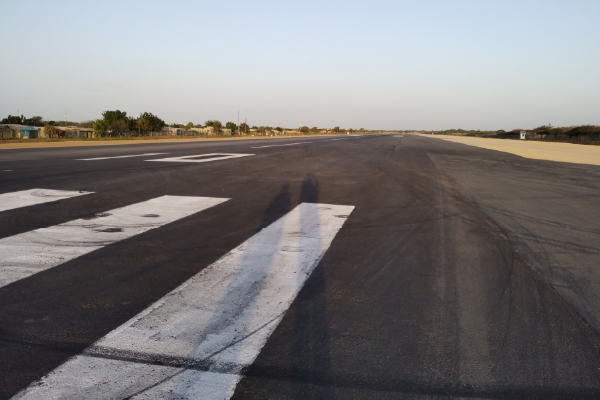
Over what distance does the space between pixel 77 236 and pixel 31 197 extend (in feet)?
8.84

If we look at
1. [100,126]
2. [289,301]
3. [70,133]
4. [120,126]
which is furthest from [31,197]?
[100,126]

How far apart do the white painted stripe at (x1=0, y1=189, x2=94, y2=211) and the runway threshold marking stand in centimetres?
373

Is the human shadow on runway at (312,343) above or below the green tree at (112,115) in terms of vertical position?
below

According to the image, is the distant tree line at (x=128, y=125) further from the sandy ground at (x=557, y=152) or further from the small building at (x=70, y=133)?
the sandy ground at (x=557, y=152)

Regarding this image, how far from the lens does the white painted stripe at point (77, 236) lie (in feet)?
12.6

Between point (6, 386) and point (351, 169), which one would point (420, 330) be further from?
point (351, 169)

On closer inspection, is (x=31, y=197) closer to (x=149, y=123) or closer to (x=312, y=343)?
(x=312, y=343)

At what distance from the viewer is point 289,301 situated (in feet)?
10.8

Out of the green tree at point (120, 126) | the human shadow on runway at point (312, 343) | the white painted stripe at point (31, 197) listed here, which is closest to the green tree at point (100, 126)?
the green tree at point (120, 126)

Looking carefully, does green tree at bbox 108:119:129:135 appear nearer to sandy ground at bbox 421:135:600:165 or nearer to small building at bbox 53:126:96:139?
small building at bbox 53:126:96:139

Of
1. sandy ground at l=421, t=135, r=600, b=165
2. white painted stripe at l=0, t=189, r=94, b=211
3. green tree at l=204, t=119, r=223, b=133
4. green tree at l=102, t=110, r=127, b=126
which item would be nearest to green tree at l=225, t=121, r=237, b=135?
green tree at l=204, t=119, r=223, b=133

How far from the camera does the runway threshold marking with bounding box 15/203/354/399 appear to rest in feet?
7.14

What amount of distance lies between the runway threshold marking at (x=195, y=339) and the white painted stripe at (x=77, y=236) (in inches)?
51.7

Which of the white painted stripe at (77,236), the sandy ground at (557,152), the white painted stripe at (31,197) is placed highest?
the sandy ground at (557,152)
